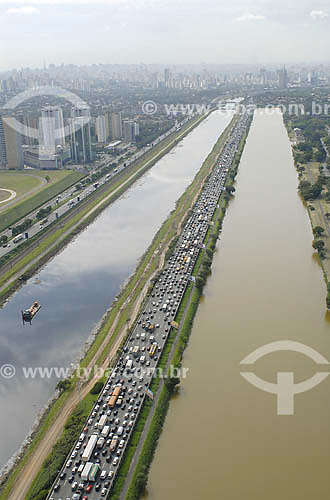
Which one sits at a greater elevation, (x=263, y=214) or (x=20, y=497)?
(x=263, y=214)

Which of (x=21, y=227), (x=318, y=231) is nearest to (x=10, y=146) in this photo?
(x=21, y=227)

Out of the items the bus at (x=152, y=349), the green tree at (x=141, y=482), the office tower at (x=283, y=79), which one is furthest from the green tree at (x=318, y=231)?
the office tower at (x=283, y=79)

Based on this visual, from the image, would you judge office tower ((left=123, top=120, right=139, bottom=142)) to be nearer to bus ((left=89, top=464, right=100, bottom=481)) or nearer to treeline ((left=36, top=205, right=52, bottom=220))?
treeline ((left=36, top=205, right=52, bottom=220))

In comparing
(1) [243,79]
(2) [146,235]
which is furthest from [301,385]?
(1) [243,79]

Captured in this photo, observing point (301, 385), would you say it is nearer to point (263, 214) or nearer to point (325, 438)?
point (325, 438)

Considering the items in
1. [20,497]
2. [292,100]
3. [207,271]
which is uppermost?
[292,100]

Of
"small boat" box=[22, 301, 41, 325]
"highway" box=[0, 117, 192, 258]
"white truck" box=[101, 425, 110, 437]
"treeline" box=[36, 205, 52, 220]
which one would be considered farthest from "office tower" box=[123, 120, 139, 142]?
"white truck" box=[101, 425, 110, 437]

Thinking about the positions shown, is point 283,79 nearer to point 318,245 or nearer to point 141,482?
point 318,245
